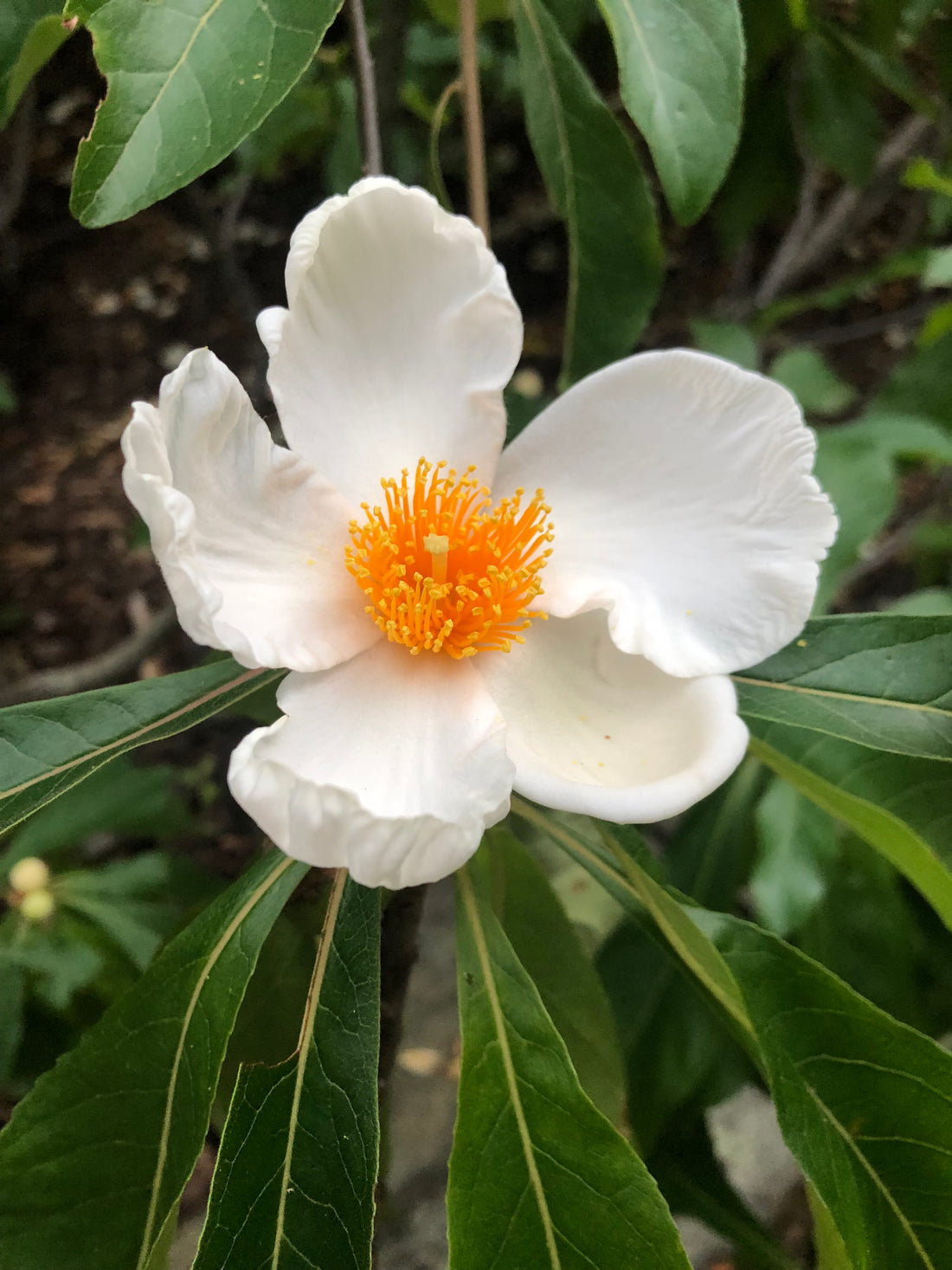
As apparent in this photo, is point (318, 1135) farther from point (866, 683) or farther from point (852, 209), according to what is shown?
point (852, 209)

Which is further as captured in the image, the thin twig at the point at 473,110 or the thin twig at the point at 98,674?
the thin twig at the point at 98,674

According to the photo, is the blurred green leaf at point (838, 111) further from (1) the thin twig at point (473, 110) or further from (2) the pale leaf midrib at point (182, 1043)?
(2) the pale leaf midrib at point (182, 1043)

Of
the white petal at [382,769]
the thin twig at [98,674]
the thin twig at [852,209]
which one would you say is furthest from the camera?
the thin twig at [852,209]

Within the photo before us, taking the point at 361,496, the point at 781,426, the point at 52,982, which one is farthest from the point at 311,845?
the point at 52,982

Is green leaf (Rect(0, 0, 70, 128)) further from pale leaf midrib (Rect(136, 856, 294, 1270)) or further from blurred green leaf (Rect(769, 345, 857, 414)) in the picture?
blurred green leaf (Rect(769, 345, 857, 414))

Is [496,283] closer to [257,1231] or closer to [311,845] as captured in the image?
[311,845]

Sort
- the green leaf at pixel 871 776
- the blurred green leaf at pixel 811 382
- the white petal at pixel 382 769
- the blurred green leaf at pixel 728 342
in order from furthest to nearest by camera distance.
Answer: the blurred green leaf at pixel 811 382 → the blurred green leaf at pixel 728 342 → the green leaf at pixel 871 776 → the white petal at pixel 382 769

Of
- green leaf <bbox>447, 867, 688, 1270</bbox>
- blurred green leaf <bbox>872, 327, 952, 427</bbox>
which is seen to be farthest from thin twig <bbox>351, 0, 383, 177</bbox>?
blurred green leaf <bbox>872, 327, 952, 427</bbox>

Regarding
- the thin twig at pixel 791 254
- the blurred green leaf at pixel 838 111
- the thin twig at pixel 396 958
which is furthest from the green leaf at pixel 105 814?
the thin twig at pixel 791 254
